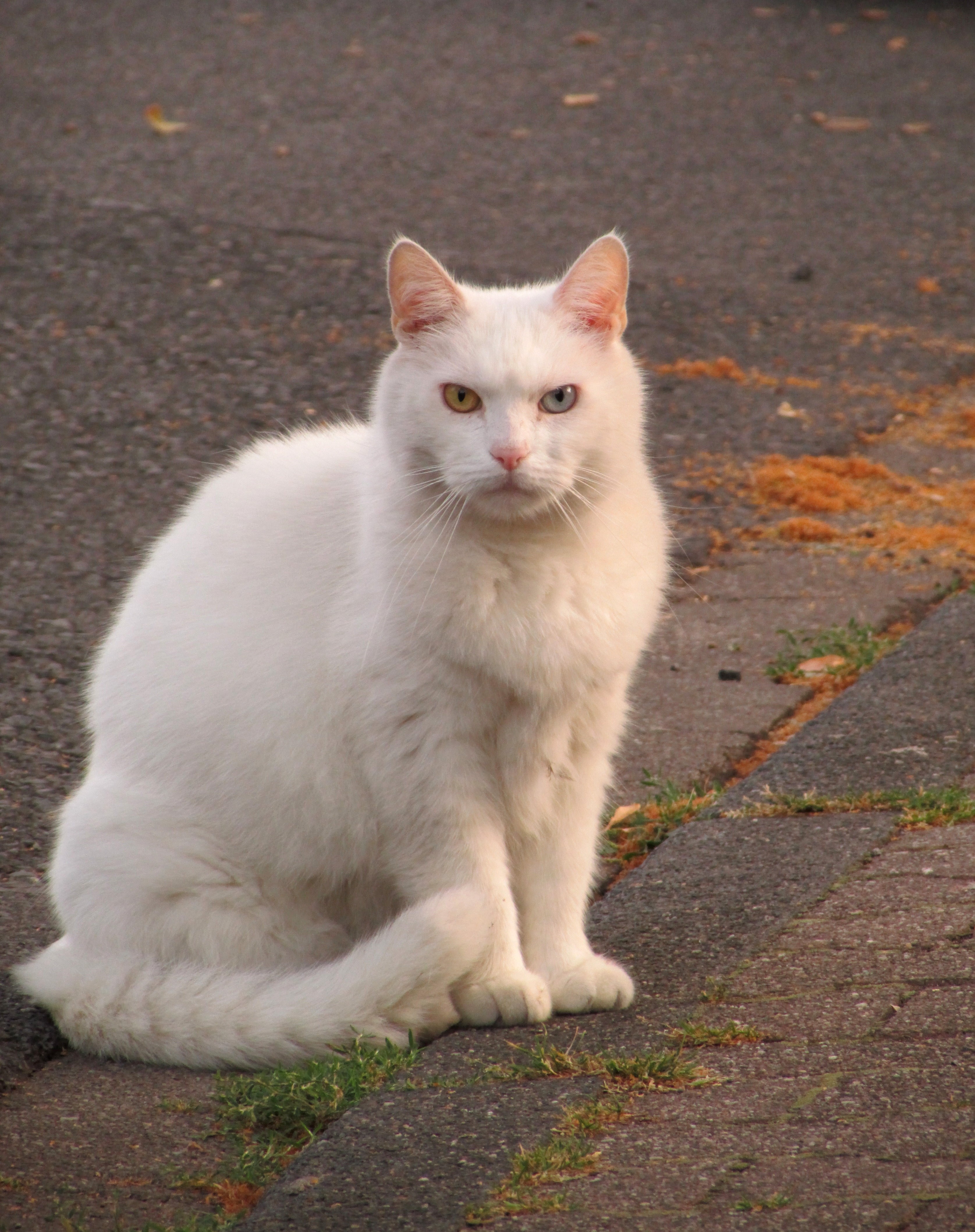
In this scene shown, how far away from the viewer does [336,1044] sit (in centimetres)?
249

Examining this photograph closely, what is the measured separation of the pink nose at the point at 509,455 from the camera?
250 centimetres

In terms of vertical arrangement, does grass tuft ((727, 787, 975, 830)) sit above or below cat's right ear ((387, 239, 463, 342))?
below

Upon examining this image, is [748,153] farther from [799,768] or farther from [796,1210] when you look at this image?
[796,1210]

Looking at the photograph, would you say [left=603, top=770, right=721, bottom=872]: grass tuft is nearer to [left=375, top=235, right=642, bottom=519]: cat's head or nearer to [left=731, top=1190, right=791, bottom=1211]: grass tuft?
[left=375, top=235, right=642, bottom=519]: cat's head

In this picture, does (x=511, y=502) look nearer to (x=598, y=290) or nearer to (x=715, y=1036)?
(x=598, y=290)

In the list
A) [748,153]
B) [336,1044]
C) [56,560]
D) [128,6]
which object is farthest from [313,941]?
[128,6]

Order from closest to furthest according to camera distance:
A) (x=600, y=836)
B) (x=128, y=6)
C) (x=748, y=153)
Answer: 1. (x=600, y=836)
2. (x=748, y=153)
3. (x=128, y=6)

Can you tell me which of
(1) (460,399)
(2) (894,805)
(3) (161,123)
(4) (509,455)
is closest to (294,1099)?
(4) (509,455)

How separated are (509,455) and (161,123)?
22.0 feet

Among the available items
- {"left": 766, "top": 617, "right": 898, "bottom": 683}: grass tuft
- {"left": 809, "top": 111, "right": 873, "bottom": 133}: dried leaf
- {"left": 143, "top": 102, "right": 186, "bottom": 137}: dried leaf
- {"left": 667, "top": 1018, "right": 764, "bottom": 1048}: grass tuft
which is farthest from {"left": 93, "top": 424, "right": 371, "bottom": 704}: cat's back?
{"left": 809, "top": 111, "right": 873, "bottom": 133}: dried leaf

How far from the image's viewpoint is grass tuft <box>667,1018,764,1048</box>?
241cm

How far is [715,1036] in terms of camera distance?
2424 mm

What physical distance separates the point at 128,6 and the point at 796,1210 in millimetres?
10521

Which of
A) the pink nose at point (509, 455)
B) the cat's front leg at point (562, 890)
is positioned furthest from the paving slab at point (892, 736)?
the pink nose at point (509, 455)
